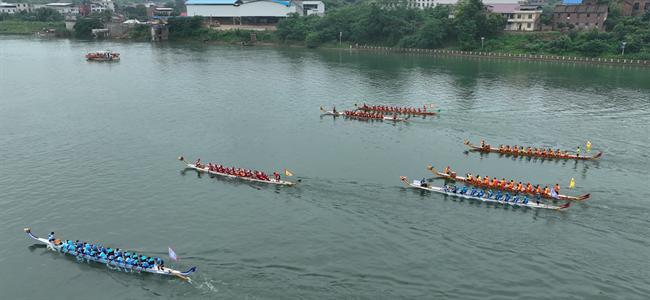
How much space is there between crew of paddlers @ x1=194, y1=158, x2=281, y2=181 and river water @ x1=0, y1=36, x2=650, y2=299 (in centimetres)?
111

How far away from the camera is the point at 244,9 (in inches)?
6176

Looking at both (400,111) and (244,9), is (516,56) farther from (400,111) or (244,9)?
(244,9)

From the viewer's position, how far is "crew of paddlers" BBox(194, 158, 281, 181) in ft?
145

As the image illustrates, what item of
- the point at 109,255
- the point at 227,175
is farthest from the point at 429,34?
the point at 109,255

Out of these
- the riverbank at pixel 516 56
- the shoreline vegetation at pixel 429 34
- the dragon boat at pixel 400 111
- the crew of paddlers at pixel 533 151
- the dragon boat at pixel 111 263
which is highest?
the shoreline vegetation at pixel 429 34

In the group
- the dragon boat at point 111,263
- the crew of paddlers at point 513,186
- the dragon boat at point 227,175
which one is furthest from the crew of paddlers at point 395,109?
the dragon boat at point 111,263

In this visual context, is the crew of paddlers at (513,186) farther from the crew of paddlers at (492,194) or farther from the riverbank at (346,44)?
the riverbank at (346,44)

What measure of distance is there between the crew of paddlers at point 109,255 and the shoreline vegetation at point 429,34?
344ft

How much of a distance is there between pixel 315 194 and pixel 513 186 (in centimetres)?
1664

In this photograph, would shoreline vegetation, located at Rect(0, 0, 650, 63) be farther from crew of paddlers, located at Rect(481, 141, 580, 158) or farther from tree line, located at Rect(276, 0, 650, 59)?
crew of paddlers, located at Rect(481, 141, 580, 158)

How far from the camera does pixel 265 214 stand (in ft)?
128

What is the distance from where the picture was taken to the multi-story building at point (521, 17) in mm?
124625

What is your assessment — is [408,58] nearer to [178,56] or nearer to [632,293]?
[178,56]

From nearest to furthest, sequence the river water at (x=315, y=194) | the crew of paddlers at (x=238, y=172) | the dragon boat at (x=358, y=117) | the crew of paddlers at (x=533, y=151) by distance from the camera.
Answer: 1. the river water at (x=315, y=194)
2. the crew of paddlers at (x=238, y=172)
3. the crew of paddlers at (x=533, y=151)
4. the dragon boat at (x=358, y=117)
